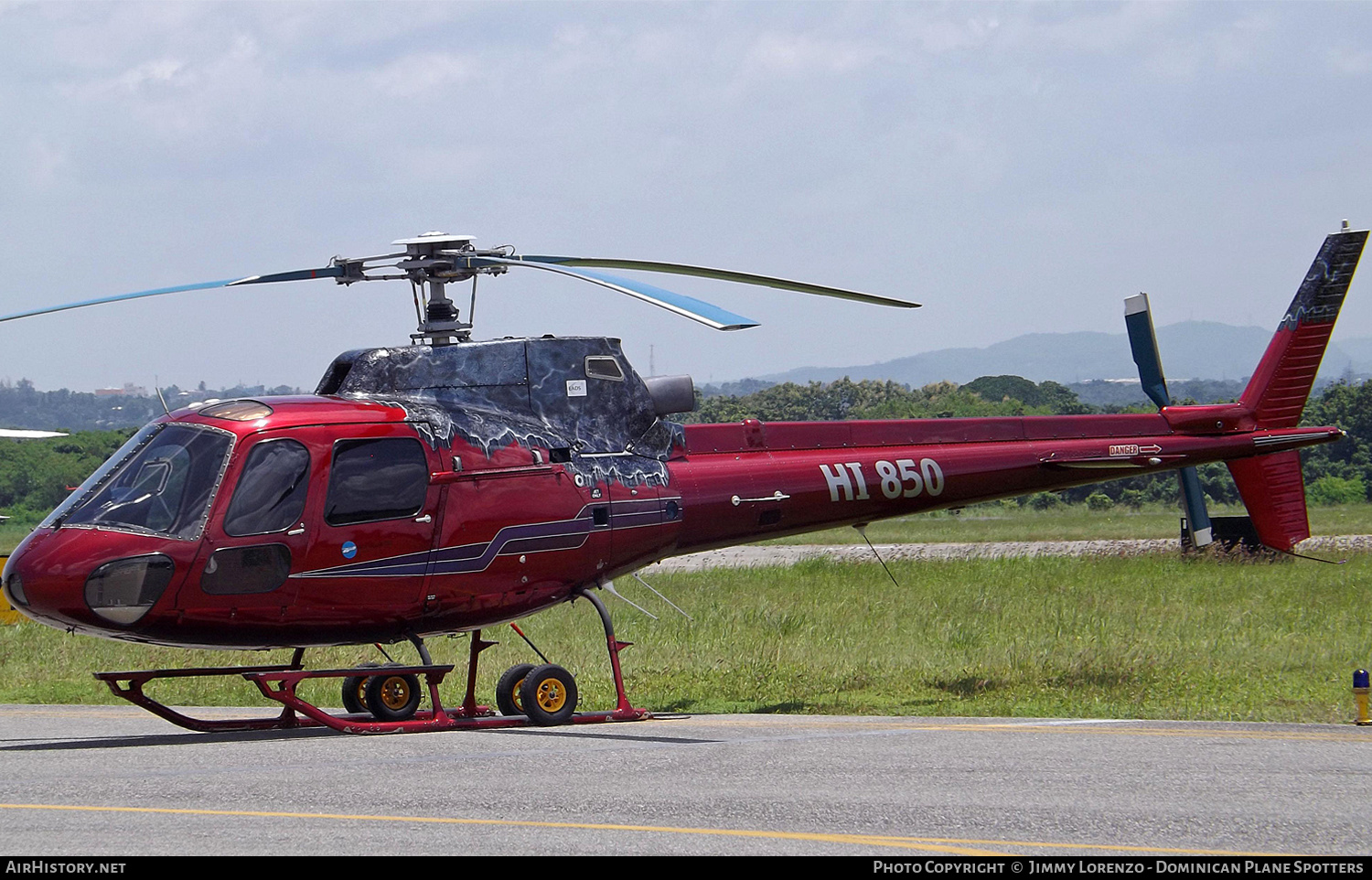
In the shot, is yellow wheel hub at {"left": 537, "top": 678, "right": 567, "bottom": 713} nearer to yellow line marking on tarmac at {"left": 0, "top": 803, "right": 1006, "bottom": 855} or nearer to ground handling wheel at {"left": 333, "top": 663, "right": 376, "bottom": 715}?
ground handling wheel at {"left": 333, "top": 663, "right": 376, "bottom": 715}

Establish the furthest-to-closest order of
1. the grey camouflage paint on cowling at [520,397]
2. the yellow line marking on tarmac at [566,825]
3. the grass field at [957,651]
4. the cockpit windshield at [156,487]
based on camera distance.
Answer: the grass field at [957,651] → the grey camouflage paint on cowling at [520,397] → the cockpit windshield at [156,487] → the yellow line marking on tarmac at [566,825]

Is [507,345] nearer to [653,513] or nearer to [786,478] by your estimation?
[653,513]

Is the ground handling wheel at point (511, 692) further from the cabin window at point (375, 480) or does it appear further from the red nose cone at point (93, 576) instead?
the red nose cone at point (93, 576)

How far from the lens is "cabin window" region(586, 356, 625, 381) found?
12.9m

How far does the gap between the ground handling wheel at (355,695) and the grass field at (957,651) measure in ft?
8.30

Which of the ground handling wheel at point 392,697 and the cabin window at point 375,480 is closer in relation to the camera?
the cabin window at point 375,480

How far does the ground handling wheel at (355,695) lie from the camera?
12.9 m

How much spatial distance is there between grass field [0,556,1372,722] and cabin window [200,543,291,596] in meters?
4.58

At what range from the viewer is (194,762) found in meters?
9.39

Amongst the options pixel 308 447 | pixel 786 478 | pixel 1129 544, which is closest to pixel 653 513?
pixel 786 478

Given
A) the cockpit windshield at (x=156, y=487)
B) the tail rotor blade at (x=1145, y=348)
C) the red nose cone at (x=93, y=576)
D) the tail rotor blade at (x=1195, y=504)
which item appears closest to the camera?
the red nose cone at (x=93, y=576)

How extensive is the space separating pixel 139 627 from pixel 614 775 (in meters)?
4.07

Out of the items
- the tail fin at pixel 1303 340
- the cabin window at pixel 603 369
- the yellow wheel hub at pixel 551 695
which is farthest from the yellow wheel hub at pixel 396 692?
the tail fin at pixel 1303 340

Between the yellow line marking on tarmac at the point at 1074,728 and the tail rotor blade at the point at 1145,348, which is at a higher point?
the tail rotor blade at the point at 1145,348
